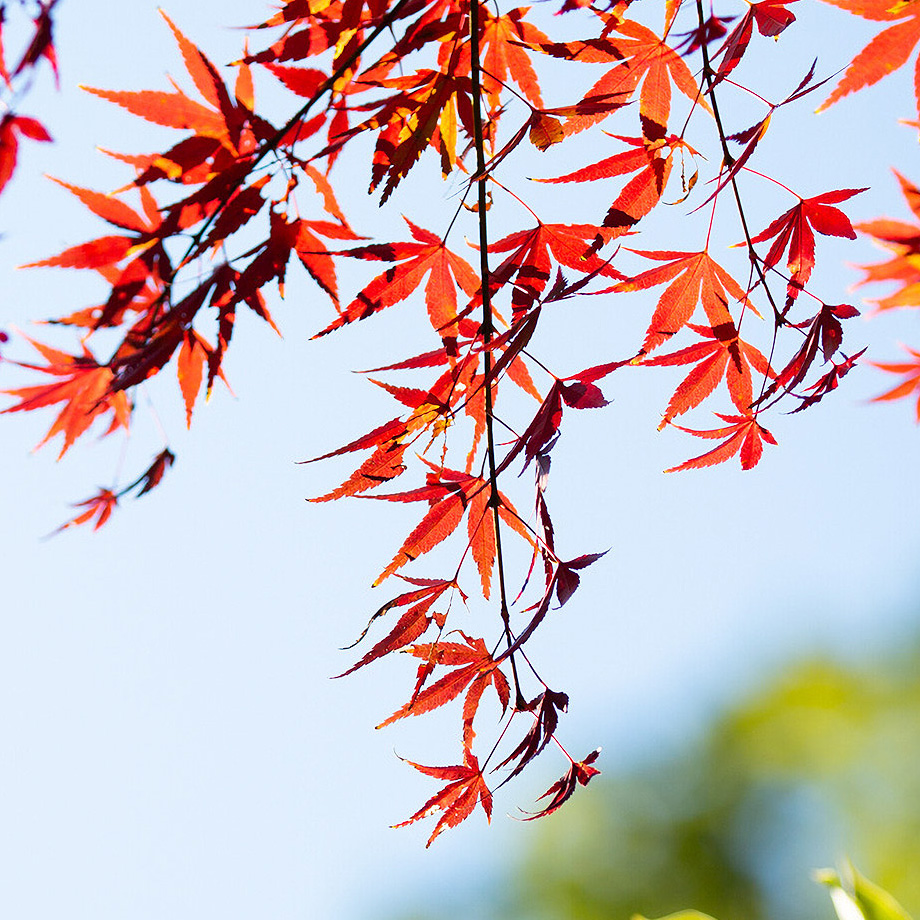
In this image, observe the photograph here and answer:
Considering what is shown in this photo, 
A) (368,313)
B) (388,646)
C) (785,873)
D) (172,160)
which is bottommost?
(785,873)

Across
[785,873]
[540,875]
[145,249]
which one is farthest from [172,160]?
[785,873]

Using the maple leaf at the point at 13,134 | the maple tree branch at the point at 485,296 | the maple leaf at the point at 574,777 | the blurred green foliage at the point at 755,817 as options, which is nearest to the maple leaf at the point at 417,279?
the maple tree branch at the point at 485,296

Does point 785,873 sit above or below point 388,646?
below

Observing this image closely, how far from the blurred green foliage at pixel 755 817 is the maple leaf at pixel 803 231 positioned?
851 centimetres

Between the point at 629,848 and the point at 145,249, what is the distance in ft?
29.7

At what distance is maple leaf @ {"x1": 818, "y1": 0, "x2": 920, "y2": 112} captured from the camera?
75 centimetres

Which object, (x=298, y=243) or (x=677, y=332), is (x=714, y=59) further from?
(x=298, y=243)

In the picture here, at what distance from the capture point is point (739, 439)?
879 millimetres

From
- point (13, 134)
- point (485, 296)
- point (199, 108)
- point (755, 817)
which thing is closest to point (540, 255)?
point (485, 296)

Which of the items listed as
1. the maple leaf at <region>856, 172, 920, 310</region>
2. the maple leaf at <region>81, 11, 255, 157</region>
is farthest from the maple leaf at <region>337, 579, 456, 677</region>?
the maple leaf at <region>856, 172, 920, 310</region>

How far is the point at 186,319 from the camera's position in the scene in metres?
0.70

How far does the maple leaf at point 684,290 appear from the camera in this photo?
0.82 meters

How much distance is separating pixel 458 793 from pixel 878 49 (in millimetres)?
721

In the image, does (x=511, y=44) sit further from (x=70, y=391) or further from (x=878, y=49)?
(x=70, y=391)
